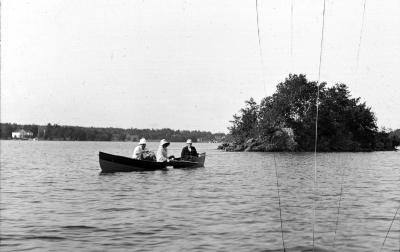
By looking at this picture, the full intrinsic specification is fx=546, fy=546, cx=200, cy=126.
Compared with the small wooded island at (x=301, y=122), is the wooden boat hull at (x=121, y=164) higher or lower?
lower

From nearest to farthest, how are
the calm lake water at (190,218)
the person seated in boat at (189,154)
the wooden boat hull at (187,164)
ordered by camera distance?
1. the calm lake water at (190,218)
2. the wooden boat hull at (187,164)
3. the person seated in boat at (189,154)

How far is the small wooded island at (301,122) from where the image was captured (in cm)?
8475

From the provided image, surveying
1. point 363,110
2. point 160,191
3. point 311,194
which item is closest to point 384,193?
point 311,194

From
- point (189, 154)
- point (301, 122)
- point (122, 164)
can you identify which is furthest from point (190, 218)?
point (301, 122)

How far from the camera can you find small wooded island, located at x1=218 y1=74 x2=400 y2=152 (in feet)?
278

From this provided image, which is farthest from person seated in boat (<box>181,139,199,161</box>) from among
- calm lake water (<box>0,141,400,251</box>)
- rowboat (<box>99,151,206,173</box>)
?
calm lake water (<box>0,141,400,251</box>)

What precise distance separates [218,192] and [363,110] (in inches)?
3388

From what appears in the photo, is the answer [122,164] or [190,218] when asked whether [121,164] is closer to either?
[122,164]

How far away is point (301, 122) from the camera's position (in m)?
86.5

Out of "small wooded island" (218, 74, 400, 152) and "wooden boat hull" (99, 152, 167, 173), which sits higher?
"small wooded island" (218, 74, 400, 152)

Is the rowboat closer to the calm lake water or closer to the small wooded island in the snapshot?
the calm lake water

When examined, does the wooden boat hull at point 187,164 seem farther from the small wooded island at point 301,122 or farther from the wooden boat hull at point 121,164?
the small wooded island at point 301,122

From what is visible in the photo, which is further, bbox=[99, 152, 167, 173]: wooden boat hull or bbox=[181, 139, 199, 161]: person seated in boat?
bbox=[181, 139, 199, 161]: person seated in boat

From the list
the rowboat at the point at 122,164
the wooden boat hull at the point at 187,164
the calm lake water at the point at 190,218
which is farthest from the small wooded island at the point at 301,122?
the calm lake water at the point at 190,218
